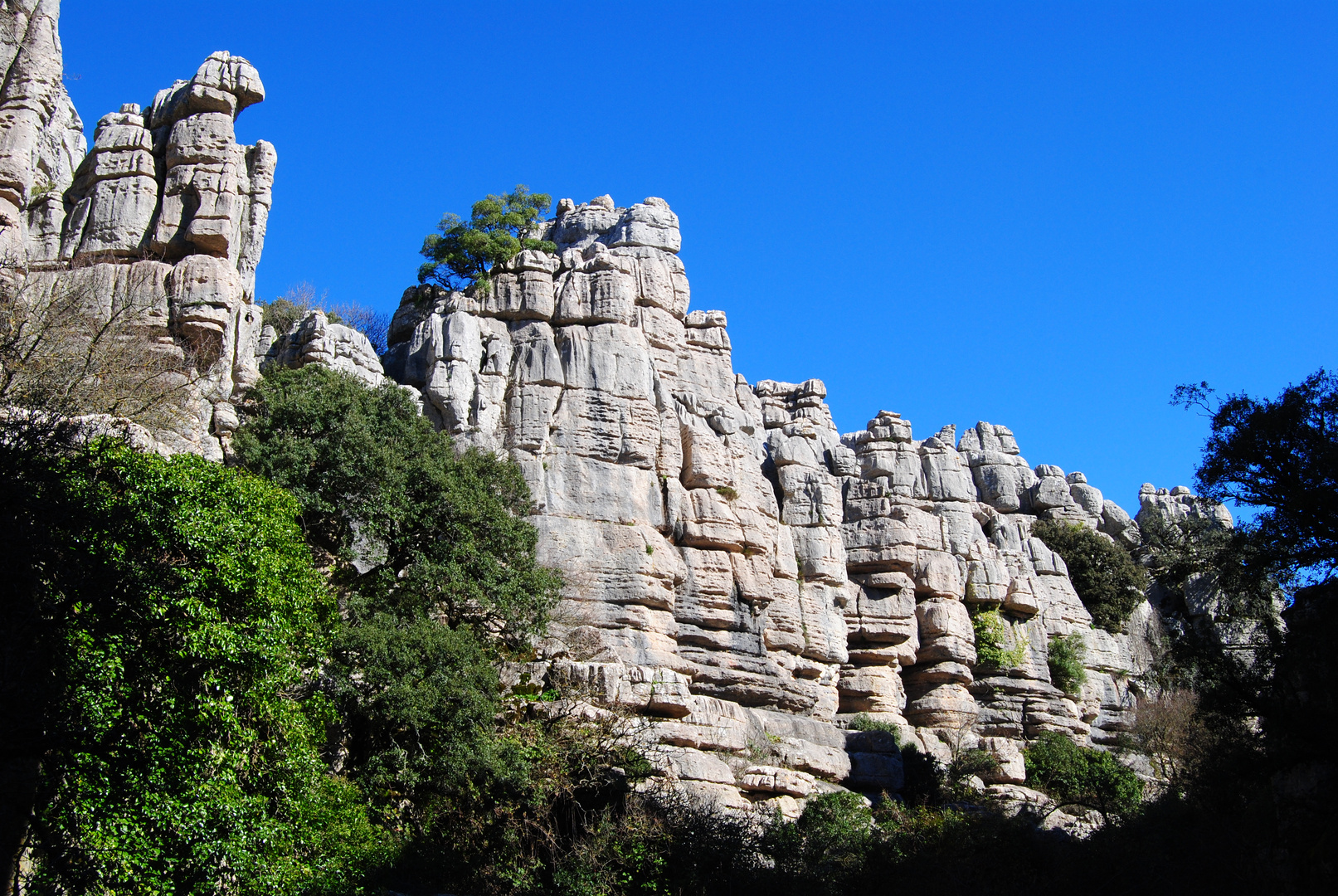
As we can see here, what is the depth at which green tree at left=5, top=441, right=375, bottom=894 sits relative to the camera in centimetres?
1422

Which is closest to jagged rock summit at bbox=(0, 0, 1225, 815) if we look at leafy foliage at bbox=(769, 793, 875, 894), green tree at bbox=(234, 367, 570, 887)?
green tree at bbox=(234, 367, 570, 887)

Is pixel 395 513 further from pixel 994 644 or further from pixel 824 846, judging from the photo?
pixel 994 644

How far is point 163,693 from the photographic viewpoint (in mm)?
15148

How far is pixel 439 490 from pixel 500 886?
27.0ft

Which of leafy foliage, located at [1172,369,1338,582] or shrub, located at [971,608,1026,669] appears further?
shrub, located at [971,608,1026,669]

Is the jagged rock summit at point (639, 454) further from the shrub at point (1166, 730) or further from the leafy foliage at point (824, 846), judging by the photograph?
the leafy foliage at point (824, 846)

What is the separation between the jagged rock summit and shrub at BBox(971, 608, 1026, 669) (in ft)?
1.14

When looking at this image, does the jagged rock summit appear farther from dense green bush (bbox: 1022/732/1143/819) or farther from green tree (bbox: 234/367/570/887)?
green tree (bbox: 234/367/570/887)

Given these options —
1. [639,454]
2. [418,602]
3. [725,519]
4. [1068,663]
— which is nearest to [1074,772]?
[1068,663]

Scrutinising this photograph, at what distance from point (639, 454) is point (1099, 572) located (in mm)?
24722

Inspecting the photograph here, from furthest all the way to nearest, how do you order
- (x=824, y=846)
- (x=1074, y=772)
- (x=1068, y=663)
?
(x=1068, y=663), (x=1074, y=772), (x=824, y=846)

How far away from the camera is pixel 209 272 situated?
2731 centimetres

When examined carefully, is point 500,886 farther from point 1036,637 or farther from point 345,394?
point 1036,637

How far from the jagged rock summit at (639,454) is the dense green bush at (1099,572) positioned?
442 cm
